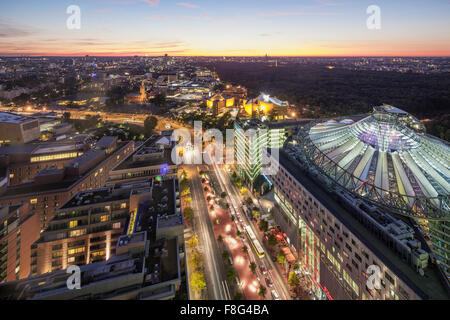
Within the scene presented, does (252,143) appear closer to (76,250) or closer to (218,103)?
(76,250)

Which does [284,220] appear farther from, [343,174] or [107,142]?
[107,142]

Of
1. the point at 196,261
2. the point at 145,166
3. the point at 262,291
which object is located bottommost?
the point at 262,291

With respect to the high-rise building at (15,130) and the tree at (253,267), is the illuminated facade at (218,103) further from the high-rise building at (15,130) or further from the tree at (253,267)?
the tree at (253,267)

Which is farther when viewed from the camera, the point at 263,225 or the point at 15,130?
the point at 15,130

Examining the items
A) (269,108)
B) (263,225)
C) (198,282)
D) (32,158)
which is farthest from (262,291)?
(269,108)

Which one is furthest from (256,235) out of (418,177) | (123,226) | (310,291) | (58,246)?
(58,246)

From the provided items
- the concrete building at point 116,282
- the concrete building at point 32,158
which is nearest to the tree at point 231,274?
the concrete building at point 116,282
